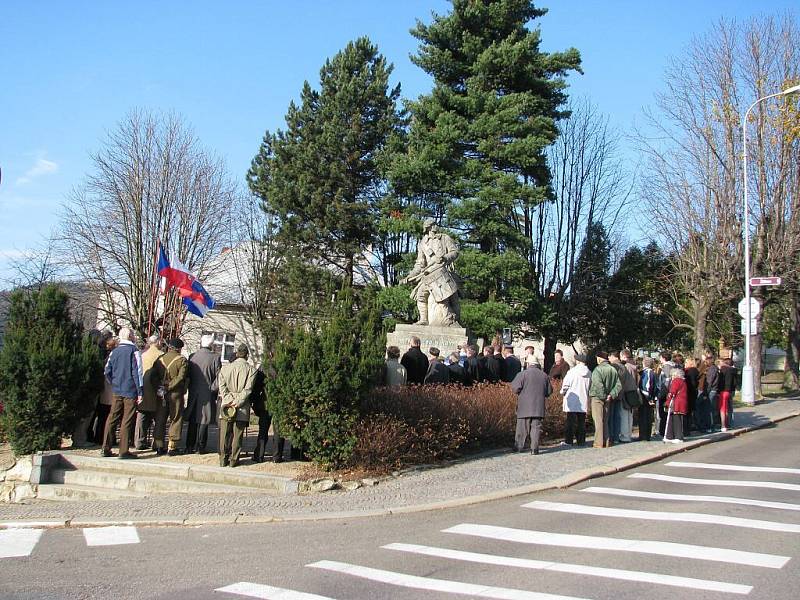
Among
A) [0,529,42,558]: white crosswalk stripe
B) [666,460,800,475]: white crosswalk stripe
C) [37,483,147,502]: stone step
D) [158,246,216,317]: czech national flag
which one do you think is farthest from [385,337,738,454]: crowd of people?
[158,246,216,317]: czech national flag

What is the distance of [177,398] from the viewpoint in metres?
11.9

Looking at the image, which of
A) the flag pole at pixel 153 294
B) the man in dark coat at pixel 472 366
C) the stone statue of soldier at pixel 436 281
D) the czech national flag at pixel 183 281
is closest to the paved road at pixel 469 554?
the man in dark coat at pixel 472 366

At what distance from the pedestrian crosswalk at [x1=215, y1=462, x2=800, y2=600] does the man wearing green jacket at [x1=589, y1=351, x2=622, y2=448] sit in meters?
4.20

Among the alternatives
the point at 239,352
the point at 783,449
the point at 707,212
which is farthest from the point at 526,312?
the point at 239,352

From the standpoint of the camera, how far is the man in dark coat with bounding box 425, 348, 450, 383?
13875 mm

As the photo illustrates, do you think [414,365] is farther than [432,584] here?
Yes

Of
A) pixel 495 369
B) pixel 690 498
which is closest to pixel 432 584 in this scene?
pixel 690 498

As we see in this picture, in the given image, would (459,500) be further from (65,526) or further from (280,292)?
(280,292)

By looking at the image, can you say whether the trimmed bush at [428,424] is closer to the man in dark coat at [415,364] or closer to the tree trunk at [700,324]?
the man in dark coat at [415,364]

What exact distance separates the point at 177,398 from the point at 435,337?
26.3 feet

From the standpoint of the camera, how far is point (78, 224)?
30750 mm

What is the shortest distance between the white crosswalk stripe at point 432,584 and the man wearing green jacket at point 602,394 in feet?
26.9

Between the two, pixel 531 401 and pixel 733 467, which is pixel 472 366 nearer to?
pixel 531 401

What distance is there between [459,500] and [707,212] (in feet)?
75.4
